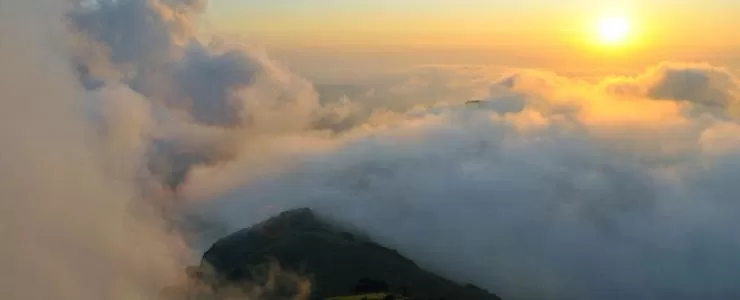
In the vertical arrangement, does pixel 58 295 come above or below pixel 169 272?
below

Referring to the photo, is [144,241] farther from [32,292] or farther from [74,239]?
[32,292]

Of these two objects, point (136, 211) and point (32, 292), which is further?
point (136, 211)

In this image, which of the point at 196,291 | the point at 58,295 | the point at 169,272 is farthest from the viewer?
the point at 196,291

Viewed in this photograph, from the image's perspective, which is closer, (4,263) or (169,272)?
(4,263)

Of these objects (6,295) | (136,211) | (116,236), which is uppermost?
(136,211)

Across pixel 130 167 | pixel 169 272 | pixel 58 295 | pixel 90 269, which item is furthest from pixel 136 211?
pixel 58 295

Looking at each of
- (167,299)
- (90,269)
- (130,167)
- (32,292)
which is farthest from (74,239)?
(167,299)

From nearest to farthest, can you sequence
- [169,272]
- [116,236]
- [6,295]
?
[6,295], [116,236], [169,272]

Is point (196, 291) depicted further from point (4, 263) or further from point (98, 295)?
point (4, 263)

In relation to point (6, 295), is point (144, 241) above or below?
above
